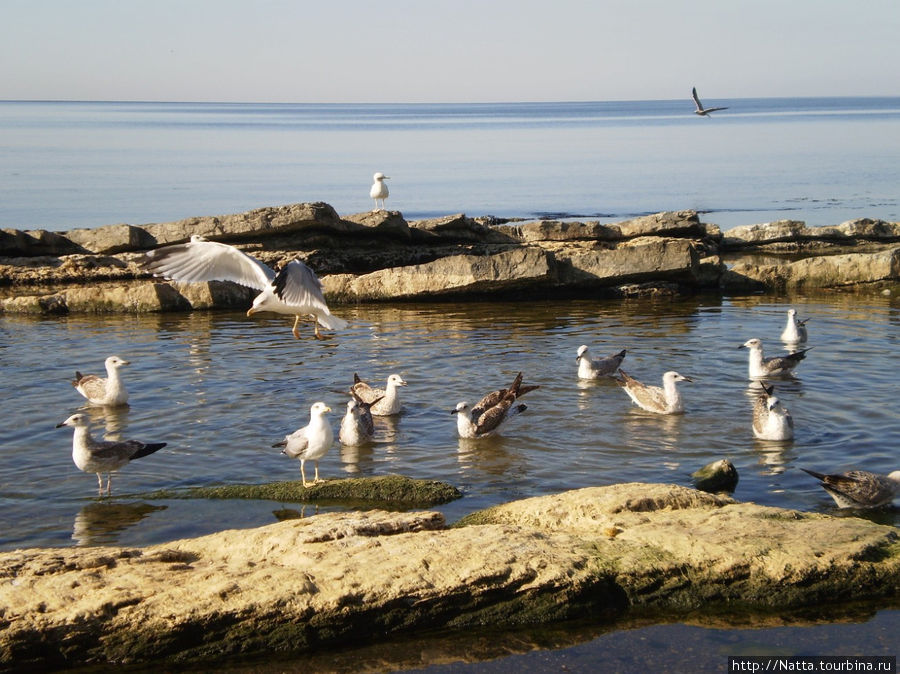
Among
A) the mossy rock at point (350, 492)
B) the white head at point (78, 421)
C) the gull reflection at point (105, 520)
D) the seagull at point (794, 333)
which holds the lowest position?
the gull reflection at point (105, 520)

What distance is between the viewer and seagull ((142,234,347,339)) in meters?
12.2

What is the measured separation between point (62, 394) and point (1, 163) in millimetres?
49772

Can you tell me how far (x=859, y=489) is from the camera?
7949 mm

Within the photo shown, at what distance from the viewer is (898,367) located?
13.1 m

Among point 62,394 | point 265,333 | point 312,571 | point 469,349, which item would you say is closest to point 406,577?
point 312,571

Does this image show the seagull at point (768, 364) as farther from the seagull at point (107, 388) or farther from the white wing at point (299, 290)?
the seagull at point (107, 388)

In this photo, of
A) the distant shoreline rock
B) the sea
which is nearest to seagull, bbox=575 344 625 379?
the sea

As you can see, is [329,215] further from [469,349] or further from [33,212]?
[33,212]

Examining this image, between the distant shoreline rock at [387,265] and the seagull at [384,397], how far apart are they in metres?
7.45

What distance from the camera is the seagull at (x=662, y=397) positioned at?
36.6ft

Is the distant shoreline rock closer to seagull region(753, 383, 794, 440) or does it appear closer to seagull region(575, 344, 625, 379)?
seagull region(575, 344, 625, 379)

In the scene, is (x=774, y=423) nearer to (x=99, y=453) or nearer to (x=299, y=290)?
(x=299, y=290)

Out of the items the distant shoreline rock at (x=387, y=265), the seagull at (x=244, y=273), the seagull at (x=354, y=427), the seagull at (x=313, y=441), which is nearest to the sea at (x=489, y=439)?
the seagull at (x=354, y=427)

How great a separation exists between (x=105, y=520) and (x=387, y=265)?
1344 centimetres
